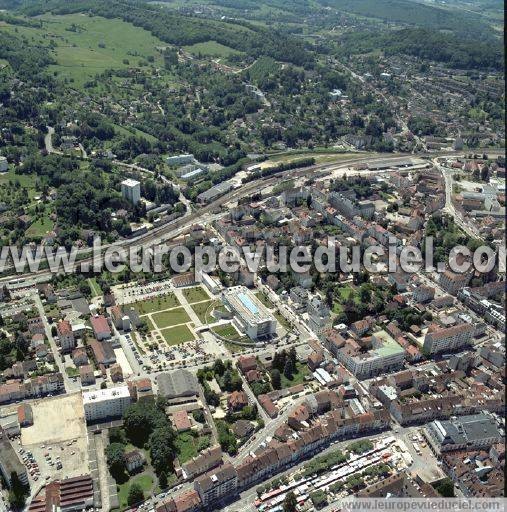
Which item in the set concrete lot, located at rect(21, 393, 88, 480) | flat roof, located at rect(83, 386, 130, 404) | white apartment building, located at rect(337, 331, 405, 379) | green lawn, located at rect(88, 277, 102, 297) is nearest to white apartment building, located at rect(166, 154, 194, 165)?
green lawn, located at rect(88, 277, 102, 297)

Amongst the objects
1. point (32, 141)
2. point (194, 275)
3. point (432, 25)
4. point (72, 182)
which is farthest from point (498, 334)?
point (432, 25)

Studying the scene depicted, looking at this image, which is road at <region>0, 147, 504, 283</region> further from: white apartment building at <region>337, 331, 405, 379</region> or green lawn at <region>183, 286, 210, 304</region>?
white apartment building at <region>337, 331, 405, 379</region>

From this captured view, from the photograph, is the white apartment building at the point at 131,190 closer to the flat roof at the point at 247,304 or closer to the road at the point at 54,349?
the road at the point at 54,349

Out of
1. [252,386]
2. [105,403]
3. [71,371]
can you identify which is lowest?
[252,386]

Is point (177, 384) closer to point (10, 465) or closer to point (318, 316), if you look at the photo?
point (10, 465)

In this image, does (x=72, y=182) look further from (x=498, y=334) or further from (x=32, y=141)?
(x=498, y=334)

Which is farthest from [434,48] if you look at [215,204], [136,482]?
[136,482]
